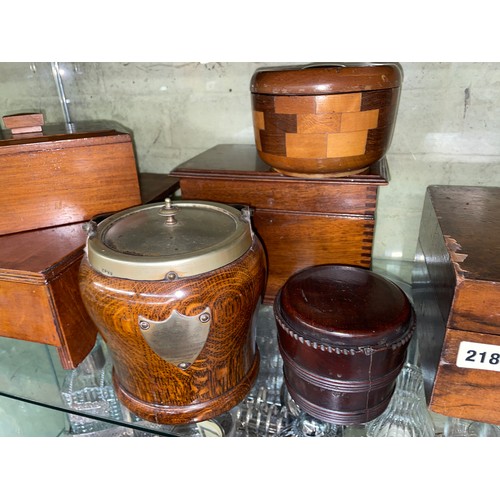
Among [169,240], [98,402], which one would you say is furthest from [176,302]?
[98,402]

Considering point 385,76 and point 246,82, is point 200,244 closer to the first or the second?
point 385,76

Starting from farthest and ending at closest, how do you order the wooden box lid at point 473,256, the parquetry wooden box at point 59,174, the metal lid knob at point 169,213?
the parquetry wooden box at point 59,174 → the metal lid knob at point 169,213 → the wooden box lid at point 473,256

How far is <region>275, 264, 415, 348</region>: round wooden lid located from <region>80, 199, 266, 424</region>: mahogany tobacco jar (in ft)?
0.32

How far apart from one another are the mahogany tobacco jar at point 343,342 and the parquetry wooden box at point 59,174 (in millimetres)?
553

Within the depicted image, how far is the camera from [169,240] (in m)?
0.79

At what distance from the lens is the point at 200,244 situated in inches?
30.6

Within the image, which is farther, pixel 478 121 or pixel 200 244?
pixel 478 121

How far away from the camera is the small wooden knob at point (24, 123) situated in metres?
1.05

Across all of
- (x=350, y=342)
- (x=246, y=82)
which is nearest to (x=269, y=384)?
(x=350, y=342)

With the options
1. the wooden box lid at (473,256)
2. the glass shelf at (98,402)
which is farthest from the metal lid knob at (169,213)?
the wooden box lid at (473,256)

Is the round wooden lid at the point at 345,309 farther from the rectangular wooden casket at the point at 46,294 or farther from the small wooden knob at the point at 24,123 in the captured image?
the small wooden knob at the point at 24,123

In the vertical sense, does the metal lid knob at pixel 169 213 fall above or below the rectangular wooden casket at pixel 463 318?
above

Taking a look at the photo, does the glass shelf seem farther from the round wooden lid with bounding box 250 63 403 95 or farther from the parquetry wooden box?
the round wooden lid with bounding box 250 63 403 95

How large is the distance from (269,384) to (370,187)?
1.85 feet
